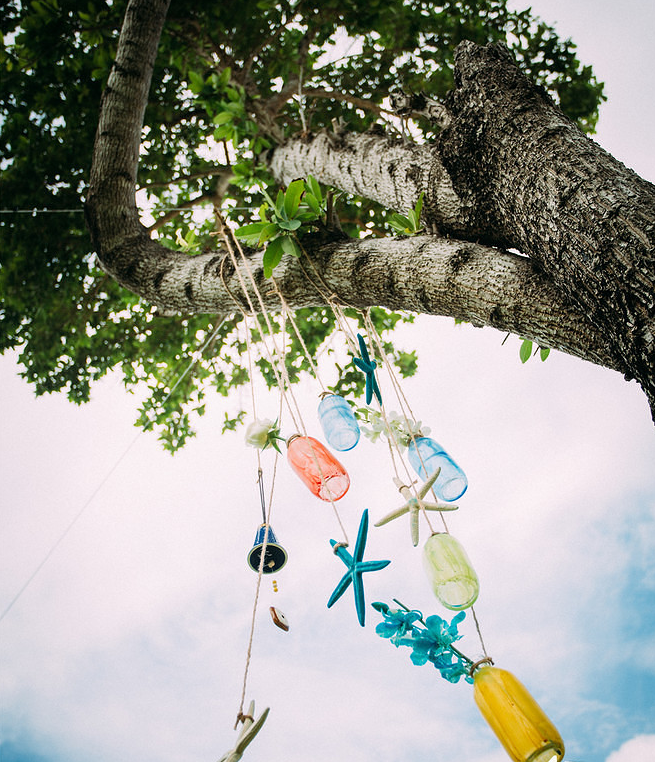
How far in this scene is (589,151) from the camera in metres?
1.18

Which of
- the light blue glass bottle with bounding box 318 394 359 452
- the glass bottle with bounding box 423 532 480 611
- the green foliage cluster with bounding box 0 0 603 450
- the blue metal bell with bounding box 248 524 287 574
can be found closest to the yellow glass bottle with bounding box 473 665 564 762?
the glass bottle with bounding box 423 532 480 611

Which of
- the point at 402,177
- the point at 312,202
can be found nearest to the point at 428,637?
the point at 312,202

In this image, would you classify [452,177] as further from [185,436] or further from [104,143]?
[185,436]

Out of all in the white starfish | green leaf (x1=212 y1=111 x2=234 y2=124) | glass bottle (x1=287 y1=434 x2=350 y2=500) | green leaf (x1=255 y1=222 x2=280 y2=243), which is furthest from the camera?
green leaf (x1=212 y1=111 x2=234 y2=124)

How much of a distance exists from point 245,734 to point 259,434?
76 cm

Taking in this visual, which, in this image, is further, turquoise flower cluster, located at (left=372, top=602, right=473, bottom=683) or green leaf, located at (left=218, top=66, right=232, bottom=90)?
green leaf, located at (left=218, top=66, right=232, bottom=90)

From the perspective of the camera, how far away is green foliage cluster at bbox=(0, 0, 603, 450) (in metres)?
3.32

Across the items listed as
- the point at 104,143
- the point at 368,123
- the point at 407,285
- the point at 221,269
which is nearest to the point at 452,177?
the point at 407,285

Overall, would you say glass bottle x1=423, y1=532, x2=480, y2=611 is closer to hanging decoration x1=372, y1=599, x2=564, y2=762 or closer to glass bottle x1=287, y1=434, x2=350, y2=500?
hanging decoration x1=372, y1=599, x2=564, y2=762

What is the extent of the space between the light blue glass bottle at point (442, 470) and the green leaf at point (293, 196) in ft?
2.94

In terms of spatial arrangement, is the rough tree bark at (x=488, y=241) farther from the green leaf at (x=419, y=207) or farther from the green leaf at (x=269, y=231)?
the green leaf at (x=269, y=231)

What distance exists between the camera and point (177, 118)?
153 inches

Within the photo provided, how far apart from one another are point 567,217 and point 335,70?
3760 mm

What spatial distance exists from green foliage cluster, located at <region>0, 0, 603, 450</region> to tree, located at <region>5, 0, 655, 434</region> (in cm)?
2
